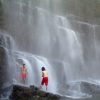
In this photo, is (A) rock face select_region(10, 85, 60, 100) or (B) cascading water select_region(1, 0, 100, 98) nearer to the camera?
(A) rock face select_region(10, 85, 60, 100)

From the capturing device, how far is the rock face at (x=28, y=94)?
21.3m

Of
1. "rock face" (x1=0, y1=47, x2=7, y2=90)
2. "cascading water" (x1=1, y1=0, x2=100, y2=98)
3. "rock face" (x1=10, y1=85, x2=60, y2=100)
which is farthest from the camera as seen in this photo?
"cascading water" (x1=1, y1=0, x2=100, y2=98)

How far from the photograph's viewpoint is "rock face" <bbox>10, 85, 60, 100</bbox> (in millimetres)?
21297

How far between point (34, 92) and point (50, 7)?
670 inches

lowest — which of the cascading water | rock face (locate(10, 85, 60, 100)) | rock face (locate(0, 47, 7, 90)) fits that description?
rock face (locate(10, 85, 60, 100))

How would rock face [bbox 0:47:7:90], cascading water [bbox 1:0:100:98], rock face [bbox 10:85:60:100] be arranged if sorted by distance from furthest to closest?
cascading water [bbox 1:0:100:98]
rock face [bbox 0:47:7:90]
rock face [bbox 10:85:60:100]

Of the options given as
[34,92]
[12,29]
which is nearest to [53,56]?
[12,29]

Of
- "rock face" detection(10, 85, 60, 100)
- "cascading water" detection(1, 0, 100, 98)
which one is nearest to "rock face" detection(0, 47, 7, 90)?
"cascading water" detection(1, 0, 100, 98)

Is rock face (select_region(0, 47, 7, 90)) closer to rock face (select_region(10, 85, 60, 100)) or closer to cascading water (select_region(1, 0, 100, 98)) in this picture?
cascading water (select_region(1, 0, 100, 98))

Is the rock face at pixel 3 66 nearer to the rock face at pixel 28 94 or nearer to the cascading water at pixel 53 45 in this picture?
the cascading water at pixel 53 45

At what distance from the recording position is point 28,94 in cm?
2125

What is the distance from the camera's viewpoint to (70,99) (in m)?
23.6

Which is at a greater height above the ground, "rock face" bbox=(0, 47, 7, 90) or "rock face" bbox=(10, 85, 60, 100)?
"rock face" bbox=(0, 47, 7, 90)

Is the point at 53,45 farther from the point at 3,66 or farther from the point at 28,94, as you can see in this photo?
the point at 28,94
